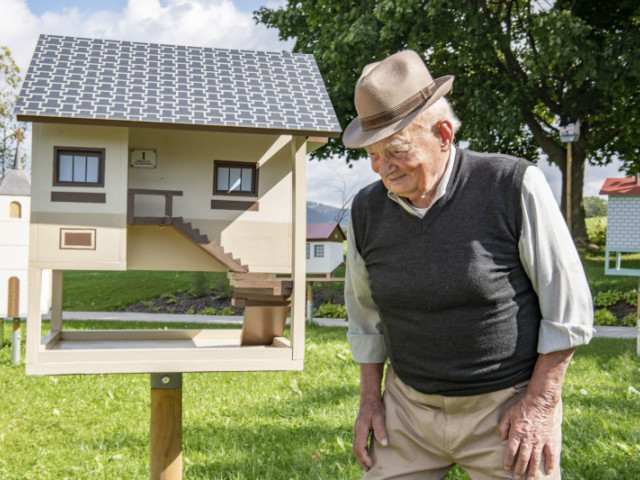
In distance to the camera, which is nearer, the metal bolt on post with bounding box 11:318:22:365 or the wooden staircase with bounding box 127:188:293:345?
the wooden staircase with bounding box 127:188:293:345

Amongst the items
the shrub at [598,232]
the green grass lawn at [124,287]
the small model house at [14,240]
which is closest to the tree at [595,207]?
the shrub at [598,232]

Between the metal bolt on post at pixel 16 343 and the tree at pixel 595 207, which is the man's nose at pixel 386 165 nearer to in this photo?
the metal bolt on post at pixel 16 343

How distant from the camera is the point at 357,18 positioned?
13883 mm

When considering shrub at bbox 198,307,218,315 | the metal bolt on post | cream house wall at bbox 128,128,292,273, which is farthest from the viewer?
shrub at bbox 198,307,218,315

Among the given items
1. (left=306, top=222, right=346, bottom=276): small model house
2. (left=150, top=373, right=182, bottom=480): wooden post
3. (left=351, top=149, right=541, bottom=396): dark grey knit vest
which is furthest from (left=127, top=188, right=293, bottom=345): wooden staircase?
(left=306, top=222, right=346, bottom=276): small model house

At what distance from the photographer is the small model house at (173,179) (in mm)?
2975

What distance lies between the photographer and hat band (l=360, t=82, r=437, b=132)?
201 centimetres

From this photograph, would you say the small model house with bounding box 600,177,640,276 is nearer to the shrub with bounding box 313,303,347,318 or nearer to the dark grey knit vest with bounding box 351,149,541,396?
the shrub with bounding box 313,303,347,318

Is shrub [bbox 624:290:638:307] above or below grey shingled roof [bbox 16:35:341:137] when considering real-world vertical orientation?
below

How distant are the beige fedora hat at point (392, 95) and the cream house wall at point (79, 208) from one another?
151 cm

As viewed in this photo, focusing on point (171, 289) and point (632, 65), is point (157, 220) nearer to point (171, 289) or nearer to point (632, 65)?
point (632, 65)

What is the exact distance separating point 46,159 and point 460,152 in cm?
196

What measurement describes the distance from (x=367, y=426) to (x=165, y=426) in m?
1.11

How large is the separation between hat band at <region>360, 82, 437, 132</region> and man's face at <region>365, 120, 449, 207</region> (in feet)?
0.17
